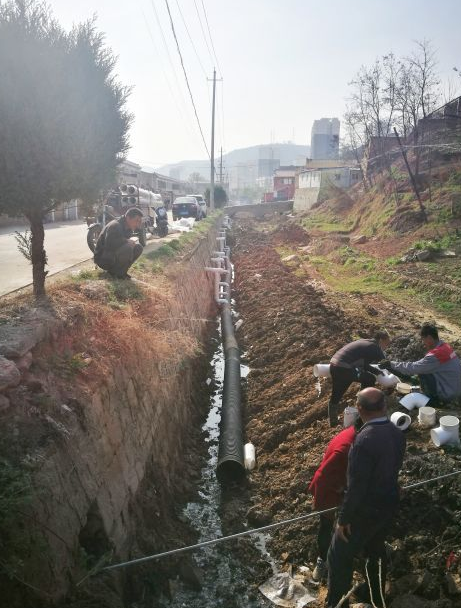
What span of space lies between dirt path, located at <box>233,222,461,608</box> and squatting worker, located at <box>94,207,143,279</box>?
3.85m

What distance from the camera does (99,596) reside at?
3.94 meters

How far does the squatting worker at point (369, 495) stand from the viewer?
408 cm

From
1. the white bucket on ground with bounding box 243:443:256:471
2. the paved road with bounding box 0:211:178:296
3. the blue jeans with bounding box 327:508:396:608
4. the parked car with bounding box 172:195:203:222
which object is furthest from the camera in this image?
the parked car with bounding box 172:195:203:222

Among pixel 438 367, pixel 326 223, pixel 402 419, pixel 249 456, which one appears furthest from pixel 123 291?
pixel 326 223

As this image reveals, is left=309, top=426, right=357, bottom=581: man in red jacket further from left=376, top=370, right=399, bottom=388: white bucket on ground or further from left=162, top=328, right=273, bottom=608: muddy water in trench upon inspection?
left=376, top=370, right=399, bottom=388: white bucket on ground

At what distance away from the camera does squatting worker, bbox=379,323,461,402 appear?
6602 millimetres

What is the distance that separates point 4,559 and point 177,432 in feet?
16.2

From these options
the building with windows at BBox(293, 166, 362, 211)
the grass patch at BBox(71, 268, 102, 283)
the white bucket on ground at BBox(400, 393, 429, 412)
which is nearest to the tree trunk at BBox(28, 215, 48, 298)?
the grass patch at BBox(71, 268, 102, 283)

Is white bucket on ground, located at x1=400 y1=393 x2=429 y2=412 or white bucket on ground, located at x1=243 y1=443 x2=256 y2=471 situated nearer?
white bucket on ground, located at x1=400 y1=393 x2=429 y2=412

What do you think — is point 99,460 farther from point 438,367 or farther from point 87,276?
point 87,276

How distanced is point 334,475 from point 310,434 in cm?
295

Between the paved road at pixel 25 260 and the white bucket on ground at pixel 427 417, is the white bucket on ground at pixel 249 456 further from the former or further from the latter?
the paved road at pixel 25 260

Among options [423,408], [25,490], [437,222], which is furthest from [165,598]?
[437,222]

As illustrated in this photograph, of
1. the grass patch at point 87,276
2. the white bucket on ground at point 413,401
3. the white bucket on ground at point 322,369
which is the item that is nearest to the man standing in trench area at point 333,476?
the white bucket on ground at point 413,401
